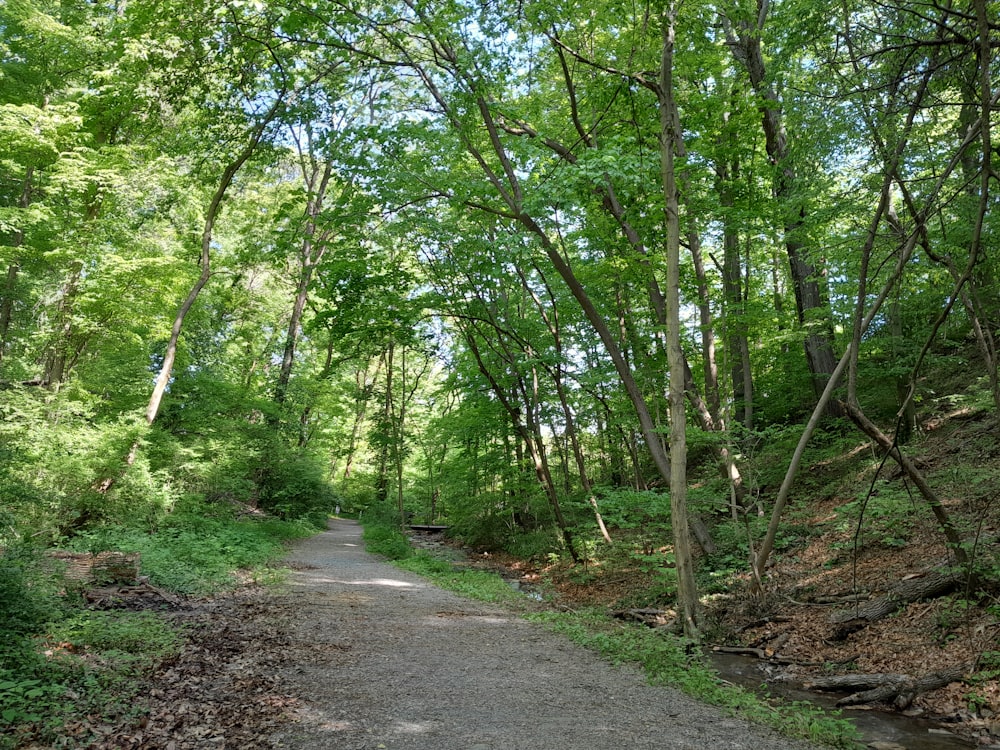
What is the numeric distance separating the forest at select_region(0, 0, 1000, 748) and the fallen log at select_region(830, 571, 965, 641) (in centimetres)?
16

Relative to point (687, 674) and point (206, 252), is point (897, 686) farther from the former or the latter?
point (206, 252)

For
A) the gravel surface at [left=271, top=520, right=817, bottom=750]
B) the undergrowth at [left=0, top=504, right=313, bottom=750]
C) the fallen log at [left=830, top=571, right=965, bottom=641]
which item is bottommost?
the gravel surface at [left=271, top=520, right=817, bottom=750]

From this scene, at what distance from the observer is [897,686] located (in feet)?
19.1

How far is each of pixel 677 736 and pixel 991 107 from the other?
5.37 meters

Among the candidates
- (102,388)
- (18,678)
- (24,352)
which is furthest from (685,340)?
(24,352)

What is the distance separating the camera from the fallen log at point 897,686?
5734 millimetres

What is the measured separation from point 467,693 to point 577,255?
13.2 m

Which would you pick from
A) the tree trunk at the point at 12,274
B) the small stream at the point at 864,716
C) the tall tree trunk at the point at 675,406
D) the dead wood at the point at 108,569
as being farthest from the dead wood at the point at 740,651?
the tree trunk at the point at 12,274

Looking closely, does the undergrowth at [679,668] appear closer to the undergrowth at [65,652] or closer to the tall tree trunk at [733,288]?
the tall tree trunk at [733,288]

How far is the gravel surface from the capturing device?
158 inches

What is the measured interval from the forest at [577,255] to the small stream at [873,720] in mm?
837

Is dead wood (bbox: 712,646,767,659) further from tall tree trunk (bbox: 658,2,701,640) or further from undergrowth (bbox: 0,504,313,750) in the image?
undergrowth (bbox: 0,504,313,750)

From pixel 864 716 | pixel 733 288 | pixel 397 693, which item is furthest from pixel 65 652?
pixel 733 288

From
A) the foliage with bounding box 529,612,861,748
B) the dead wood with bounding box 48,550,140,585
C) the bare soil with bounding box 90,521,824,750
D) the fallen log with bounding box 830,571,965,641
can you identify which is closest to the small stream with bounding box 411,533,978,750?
the foliage with bounding box 529,612,861,748
